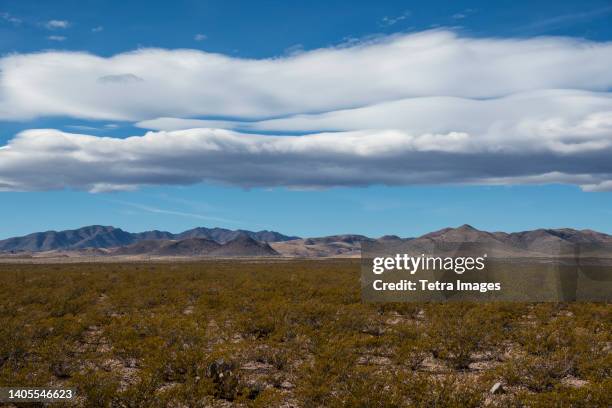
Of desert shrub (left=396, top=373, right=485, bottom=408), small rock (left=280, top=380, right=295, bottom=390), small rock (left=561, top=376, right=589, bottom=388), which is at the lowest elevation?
small rock (left=280, top=380, right=295, bottom=390)

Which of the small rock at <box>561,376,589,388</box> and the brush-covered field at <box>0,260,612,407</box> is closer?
the brush-covered field at <box>0,260,612,407</box>

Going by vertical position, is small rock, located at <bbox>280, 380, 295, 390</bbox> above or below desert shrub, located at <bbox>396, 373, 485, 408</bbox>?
below

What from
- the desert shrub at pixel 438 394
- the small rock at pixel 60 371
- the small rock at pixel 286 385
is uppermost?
the desert shrub at pixel 438 394

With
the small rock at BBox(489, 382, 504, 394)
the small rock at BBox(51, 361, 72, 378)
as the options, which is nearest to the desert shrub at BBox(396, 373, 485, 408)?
the small rock at BBox(489, 382, 504, 394)

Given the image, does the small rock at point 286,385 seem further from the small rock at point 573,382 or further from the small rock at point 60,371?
the small rock at point 573,382

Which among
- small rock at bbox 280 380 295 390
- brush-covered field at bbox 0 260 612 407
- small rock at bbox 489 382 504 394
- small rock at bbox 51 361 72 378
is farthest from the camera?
small rock at bbox 51 361 72 378

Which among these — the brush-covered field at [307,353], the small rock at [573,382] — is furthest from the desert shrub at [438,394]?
the small rock at [573,382]

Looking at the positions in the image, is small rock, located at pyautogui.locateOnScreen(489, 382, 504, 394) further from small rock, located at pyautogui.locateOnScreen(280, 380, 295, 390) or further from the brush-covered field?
small rock, located at pyautogui.locateOnScreen(280, 380, 295, 390)

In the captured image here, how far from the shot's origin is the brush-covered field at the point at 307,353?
12.4 m

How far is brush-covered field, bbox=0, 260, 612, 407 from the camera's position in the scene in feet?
40.5

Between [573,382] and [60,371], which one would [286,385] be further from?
[573,382]

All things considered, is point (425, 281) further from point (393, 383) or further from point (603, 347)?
point (393, 383)

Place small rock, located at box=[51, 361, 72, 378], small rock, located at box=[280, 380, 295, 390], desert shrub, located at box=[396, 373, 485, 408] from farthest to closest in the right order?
1. small rock, located at box=[51, 361, 72, 378]
2. small rock, located at box=[280, 380, 295, 390]
3. desert shrub, located at box=[396, 373, 485, 408]

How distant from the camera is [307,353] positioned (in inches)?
661
